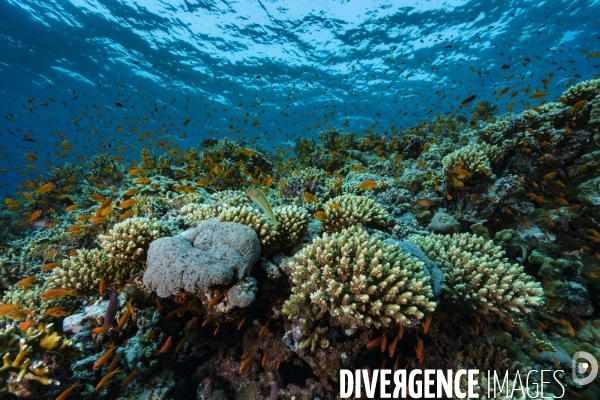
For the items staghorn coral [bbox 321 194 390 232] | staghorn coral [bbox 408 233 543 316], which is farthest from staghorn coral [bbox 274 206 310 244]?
staghorn coral [bbox 408 233 543 316]

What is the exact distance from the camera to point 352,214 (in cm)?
479

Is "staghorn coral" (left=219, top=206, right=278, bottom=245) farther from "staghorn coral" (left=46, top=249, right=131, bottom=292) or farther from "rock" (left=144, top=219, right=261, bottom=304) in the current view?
"staghorn coral" (left=46, top=249, right=131, bottom=292)

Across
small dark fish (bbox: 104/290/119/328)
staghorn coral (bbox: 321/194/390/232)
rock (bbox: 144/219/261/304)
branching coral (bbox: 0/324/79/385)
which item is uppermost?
staghorn coral (bbox: 321/194/390/232)

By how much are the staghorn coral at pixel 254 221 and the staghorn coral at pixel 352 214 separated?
4.45ft

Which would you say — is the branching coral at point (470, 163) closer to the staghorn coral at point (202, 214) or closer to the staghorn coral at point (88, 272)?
the staghorn coral at point (202, 214)

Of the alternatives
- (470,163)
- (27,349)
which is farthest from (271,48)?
(27,349)

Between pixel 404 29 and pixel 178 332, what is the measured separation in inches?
1102

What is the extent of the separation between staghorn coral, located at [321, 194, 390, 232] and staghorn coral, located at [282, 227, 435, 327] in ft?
4.23

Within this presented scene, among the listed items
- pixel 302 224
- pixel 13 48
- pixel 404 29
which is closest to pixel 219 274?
pixel 302 224

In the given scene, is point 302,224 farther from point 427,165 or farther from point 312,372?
point 427,165

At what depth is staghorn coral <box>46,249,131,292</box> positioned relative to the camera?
3.54m

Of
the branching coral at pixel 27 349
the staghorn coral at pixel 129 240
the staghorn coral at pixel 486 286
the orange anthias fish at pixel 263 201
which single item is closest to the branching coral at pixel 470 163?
the staghorn coral at pixel 486 286

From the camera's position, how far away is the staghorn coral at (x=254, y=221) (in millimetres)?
3971

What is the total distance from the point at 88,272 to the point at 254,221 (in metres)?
2.56
